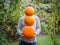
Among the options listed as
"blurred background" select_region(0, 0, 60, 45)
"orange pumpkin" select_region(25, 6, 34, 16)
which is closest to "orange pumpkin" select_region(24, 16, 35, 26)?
"orange pumpkin" select_region(25, 6, 34, 16)

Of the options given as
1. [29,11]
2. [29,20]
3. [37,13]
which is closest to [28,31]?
[29,20]

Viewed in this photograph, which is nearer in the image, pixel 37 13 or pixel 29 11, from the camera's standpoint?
pixel 29 11

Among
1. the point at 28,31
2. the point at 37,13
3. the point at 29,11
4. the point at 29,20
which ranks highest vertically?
the point at 29,11

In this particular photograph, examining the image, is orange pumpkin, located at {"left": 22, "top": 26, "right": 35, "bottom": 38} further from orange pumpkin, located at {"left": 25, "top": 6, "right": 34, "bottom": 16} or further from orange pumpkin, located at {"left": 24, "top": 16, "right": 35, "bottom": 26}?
orange pumpkin, located at {"left": 25, "top": 6, "right": 34, "bottom": 16}

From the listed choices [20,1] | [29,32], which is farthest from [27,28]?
[20,1]

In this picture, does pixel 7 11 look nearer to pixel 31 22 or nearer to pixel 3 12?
pixel 3 12

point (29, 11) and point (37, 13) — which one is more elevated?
point (29, 11)

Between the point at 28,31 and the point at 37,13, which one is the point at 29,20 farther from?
the point at 37,13

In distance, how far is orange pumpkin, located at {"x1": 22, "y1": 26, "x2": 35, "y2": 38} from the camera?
140 inches

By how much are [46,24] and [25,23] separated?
5.36 feet

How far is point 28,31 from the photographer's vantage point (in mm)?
3539

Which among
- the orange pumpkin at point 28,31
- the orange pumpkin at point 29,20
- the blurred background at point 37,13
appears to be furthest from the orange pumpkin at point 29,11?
the blurred background at point 37,13

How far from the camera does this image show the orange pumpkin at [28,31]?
3547mm

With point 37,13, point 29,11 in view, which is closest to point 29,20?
point 29,11
